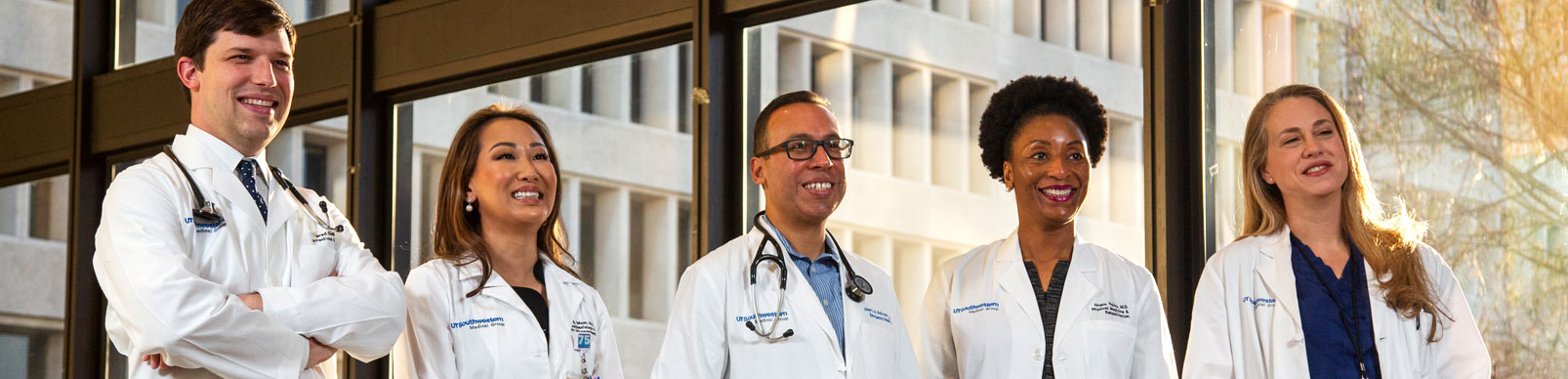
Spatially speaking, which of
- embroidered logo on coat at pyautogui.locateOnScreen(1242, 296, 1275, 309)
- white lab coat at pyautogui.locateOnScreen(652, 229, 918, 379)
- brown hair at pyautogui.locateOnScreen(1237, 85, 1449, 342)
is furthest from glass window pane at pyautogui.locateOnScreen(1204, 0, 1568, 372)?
white lab coat at pyautogui.locateOnScreen(652, 229, 918, 379)

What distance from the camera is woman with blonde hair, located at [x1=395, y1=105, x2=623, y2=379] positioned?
3.59 metres

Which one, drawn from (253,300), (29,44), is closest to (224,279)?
(253,300)

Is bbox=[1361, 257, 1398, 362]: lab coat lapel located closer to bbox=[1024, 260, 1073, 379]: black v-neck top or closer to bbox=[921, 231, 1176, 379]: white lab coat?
bbox=[921, 231, 1176, 379]: white lab coat

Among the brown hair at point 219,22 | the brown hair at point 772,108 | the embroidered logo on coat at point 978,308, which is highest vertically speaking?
the brown hair at point 219,22

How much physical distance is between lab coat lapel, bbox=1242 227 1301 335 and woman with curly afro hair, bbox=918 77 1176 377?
0.86 ft

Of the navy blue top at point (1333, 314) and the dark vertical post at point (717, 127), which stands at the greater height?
the dark vertical post at point (717, 127)

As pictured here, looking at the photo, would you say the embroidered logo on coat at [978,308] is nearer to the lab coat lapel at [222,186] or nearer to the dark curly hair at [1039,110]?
the dark curly hair at [1039,110]

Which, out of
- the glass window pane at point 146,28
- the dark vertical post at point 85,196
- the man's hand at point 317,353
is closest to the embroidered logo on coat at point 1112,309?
the man's hand at point 317,353

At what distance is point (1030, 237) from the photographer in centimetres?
368

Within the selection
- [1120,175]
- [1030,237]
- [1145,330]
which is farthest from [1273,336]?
[1120,175]

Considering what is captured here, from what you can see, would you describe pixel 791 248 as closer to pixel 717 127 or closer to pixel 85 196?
pixel 717 127

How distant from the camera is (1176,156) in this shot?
14.9 ft

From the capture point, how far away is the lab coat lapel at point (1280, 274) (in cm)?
341

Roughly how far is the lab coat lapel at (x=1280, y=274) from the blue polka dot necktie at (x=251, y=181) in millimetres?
2218
